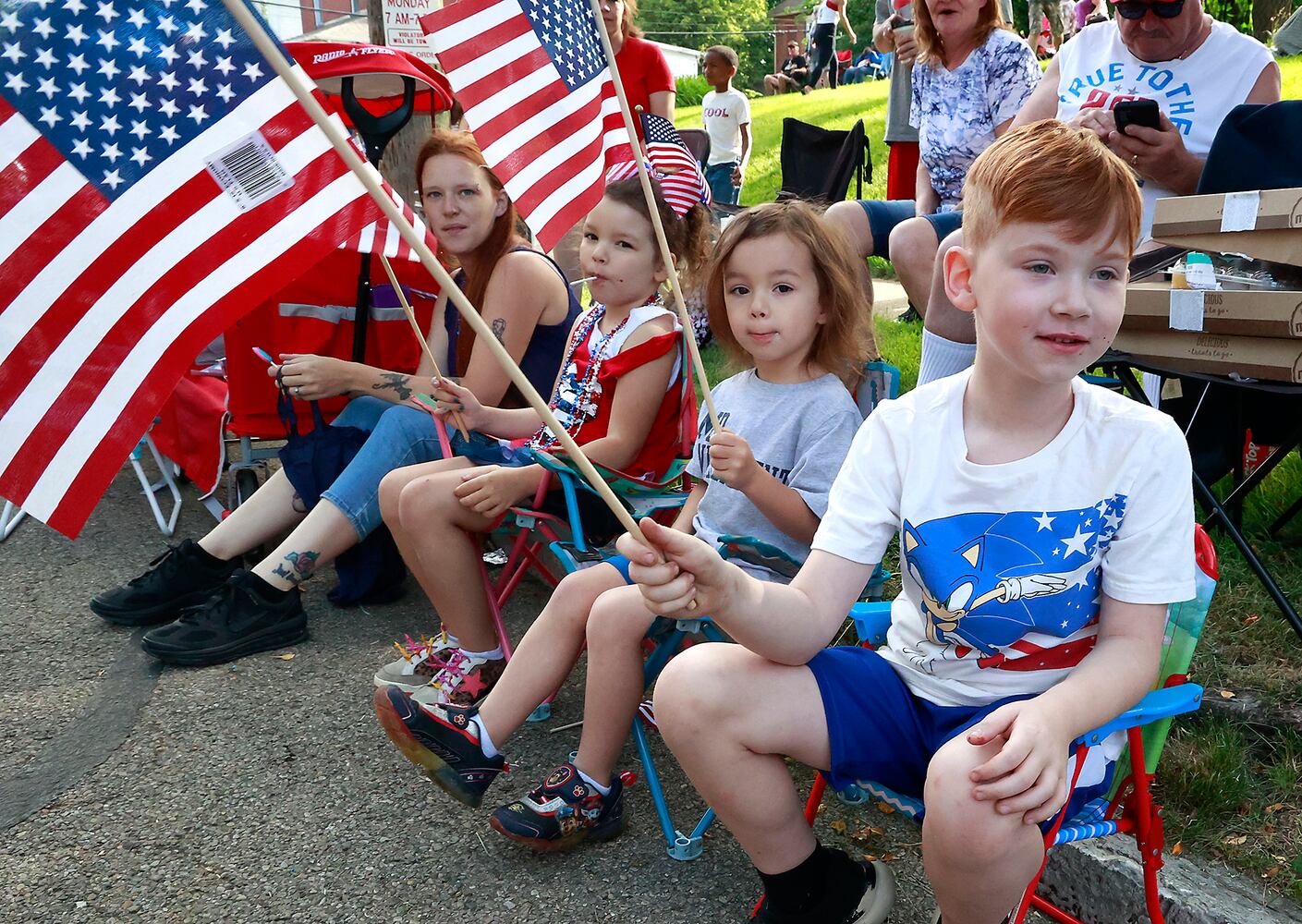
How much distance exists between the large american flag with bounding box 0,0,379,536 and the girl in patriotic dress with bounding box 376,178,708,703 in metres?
1.10

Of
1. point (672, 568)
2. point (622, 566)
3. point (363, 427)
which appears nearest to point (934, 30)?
point (363, 427)

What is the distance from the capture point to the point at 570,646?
2562 millimetres

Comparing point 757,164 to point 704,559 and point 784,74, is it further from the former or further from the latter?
point 784,74

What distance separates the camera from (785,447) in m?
2.59

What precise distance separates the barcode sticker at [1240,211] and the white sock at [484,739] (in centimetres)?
202

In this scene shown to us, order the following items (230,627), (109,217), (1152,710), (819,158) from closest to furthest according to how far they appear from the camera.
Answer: (1152,710), (109,217), (230,627), (819,158)

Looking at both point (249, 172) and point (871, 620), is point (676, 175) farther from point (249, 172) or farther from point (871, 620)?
point (871, 620)

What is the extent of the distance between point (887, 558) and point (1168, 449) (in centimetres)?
176

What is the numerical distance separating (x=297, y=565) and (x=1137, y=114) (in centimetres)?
283

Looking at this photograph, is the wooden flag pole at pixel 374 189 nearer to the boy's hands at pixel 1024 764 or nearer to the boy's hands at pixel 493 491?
the boy's hands at pixel 1024 764

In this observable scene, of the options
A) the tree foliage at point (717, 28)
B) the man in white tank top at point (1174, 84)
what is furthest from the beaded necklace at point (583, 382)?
the tree foliage at point (717, 28)

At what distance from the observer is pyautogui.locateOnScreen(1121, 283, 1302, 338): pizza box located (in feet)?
8.05

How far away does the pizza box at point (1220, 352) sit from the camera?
250 cm

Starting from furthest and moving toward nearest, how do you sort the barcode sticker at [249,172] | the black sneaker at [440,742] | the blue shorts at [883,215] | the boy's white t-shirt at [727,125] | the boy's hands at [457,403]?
the boy's white t-shirt at [727,125] < the blue shorts at [883,215] < the boy's hands at [457,403] < the black sneaker at [440,742] < the barcode sticker at [249,172]
